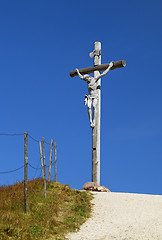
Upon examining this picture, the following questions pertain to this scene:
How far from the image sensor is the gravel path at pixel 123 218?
9203 millimetres

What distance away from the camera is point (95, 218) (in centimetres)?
1090

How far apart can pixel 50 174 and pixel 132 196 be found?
351 cm

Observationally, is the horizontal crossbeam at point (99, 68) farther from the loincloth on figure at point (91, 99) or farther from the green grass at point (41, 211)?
the green grass at point (41, 211)

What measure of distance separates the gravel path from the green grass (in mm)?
399

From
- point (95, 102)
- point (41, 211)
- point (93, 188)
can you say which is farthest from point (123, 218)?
point (95, 102)

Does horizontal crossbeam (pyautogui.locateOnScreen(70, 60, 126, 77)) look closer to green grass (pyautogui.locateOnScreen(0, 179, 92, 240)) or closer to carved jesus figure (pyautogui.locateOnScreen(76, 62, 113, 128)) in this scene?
carved jesus figure (pyautogui.locateOnScreen(76, 62, 113, 128))

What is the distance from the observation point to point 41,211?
10.5m

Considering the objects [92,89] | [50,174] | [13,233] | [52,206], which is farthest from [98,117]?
[13,233]

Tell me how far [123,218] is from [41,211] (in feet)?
8.78

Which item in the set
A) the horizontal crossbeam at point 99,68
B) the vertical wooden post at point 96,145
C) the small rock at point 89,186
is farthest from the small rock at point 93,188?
the horizontal crossbeam at point 99,68

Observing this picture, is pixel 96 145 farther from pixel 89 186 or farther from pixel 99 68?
pixel 99 68

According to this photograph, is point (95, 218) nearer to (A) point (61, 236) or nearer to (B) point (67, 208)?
(B) point (67, 208)

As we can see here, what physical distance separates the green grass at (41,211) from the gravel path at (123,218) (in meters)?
0.40

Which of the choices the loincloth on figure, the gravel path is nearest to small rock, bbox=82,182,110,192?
the gravel path
